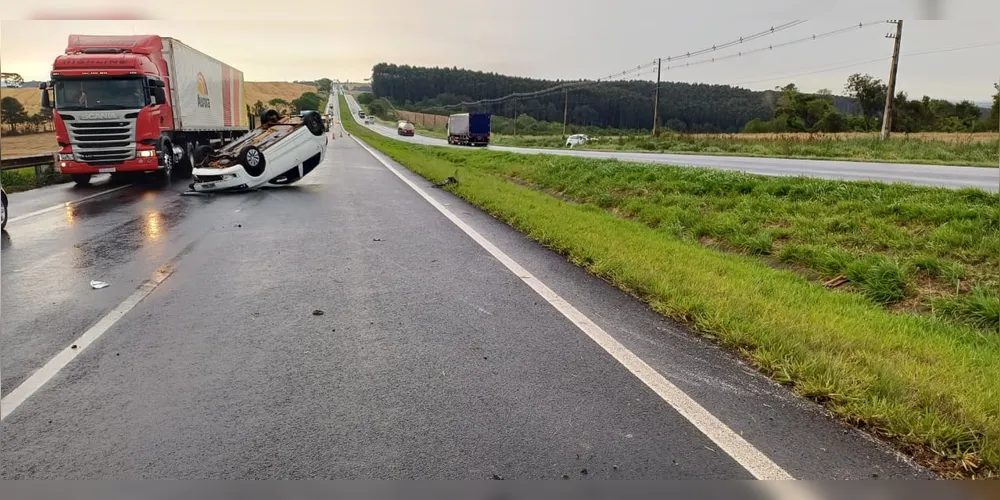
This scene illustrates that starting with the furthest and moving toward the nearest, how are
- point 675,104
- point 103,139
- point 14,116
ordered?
point 675,104 → point 103,139 → point 14,116

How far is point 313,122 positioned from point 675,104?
225 ft

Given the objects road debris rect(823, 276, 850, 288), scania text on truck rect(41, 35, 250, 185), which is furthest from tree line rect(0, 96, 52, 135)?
scania text on truck rect(41, 35, 250, 185)

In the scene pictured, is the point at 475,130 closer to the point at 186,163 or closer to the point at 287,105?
the point at 287,105

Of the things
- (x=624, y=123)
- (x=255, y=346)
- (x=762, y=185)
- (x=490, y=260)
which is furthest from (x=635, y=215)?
(x=624, y=123)

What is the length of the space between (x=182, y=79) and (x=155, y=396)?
704 inches

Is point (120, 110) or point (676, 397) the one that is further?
point (120, 110)

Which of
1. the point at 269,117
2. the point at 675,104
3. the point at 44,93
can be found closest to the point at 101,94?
the point at 269,117

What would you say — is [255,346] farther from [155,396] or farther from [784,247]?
[784,247]

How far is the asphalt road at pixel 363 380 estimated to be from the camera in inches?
109

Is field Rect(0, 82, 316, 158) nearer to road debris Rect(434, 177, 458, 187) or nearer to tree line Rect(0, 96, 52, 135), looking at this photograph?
tree line Rect(0, 96, 52, 135)

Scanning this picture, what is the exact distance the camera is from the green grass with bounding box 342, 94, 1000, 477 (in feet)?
11.1

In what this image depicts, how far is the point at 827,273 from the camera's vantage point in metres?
7.02

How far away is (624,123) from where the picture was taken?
103 metres

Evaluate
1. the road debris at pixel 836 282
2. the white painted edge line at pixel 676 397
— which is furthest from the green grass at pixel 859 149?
the white painted edge line at pixel 676 397
